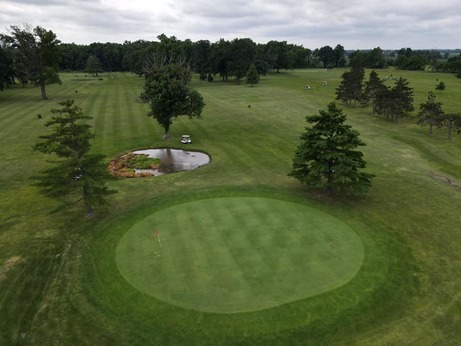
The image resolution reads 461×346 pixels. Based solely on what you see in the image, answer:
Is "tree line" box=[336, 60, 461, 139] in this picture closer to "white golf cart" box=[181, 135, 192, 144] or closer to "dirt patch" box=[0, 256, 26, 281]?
"white golf cart" box=[181, 135, 192, 144]

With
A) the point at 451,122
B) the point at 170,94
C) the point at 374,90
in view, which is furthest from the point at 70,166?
the point at 374,90

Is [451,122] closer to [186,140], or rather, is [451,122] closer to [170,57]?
[186,140]

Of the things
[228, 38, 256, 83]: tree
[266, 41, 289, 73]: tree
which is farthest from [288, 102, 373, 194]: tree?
[266, 41, 289, 73]: tree

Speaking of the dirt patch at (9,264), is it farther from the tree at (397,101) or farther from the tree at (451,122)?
the tree at (397,101)

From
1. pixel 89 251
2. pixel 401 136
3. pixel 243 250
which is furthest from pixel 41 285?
pixel 401 136

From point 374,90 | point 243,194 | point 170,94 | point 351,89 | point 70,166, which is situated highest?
point 170,94

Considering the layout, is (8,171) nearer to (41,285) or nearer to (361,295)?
(41,285)
